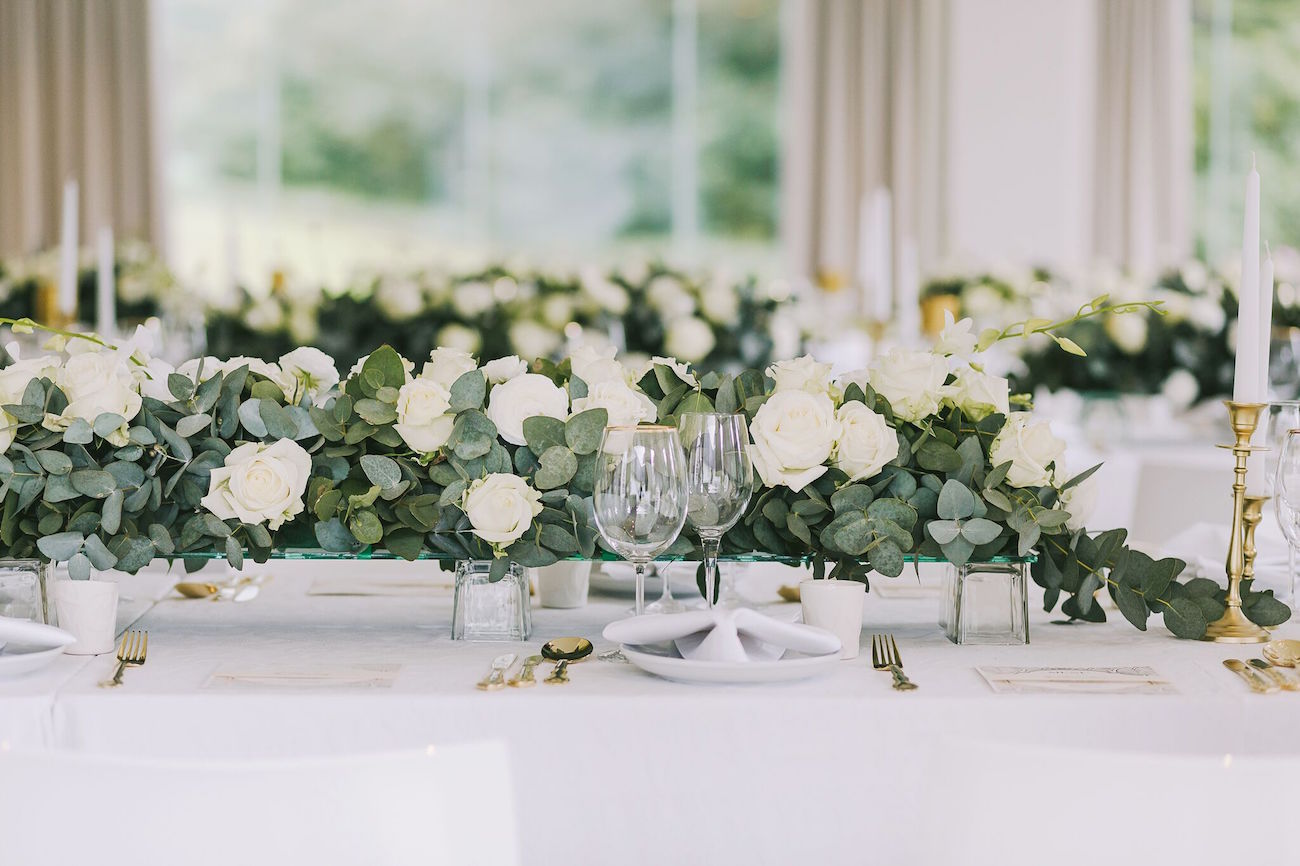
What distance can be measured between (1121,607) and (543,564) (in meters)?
0.67

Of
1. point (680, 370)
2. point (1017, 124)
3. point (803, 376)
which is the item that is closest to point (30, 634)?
point (680, 370)

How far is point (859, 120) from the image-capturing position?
333 inches

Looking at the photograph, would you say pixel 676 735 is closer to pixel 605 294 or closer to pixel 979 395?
pixel 979 395

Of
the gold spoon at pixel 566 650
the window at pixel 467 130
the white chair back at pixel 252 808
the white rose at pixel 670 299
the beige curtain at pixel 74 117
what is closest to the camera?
the white chair back at pixel 252 808

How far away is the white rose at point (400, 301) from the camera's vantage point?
4141 mm

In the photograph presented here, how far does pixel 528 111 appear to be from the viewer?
28.6ft

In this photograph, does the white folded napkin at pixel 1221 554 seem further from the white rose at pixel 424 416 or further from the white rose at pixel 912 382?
the white rose at pixel 424 416

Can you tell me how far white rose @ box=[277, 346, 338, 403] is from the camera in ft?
5.51

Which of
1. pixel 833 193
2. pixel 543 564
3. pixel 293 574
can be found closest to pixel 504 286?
pixel 293 574

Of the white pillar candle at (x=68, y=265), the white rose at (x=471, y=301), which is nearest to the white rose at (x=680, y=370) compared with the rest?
the white rose at (x=471, y=301)

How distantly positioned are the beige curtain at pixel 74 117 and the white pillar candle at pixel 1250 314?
24.7ft

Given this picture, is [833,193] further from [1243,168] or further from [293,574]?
[293,574]

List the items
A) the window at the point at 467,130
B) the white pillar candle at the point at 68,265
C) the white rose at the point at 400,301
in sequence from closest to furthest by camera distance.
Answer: the white pillar candle at the point at 68,265, the white rose at the point at 400,301, the window at the point at 467,130

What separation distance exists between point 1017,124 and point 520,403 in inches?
259
